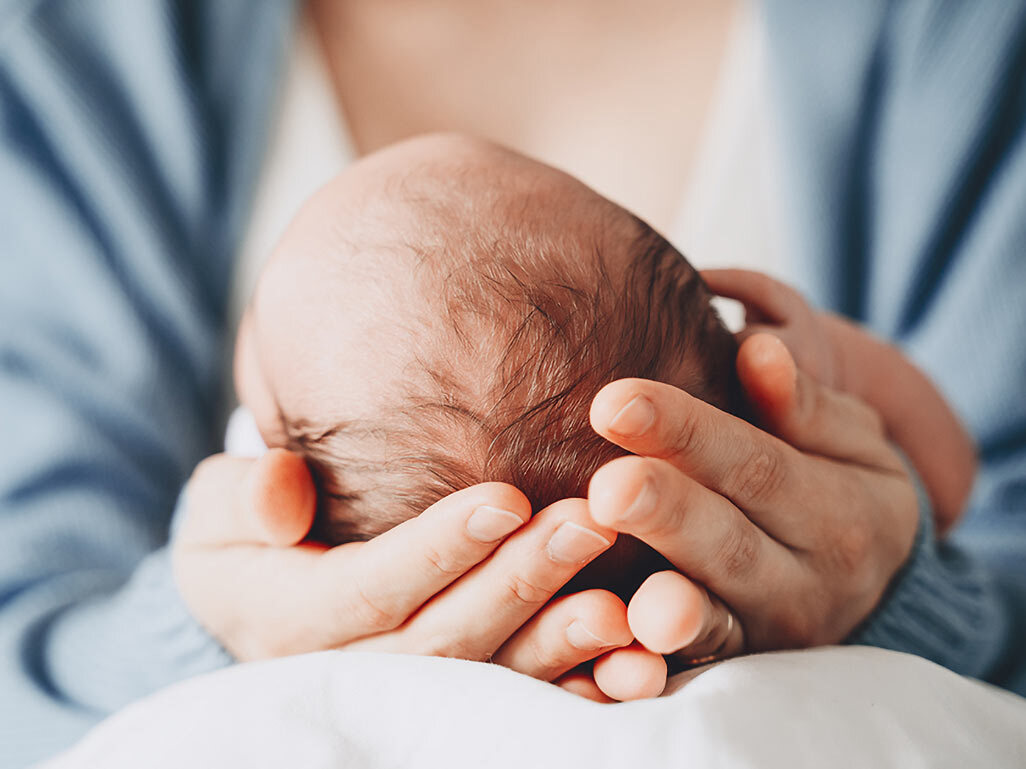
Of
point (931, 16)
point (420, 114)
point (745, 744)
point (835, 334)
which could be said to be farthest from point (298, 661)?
point (931, 16)

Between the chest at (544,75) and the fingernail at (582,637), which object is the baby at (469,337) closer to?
the fingernail at (582,637)

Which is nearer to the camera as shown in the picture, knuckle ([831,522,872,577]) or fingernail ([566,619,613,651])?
fingernail ([566,619,613,651])

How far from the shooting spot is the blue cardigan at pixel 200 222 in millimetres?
943

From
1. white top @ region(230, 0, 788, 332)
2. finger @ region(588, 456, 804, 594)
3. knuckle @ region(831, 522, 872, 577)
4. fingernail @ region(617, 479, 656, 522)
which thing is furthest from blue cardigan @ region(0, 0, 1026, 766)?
fingernail @ region(617, 479, 656, 522)

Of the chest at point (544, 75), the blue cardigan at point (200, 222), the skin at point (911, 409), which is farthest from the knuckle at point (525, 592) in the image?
the chest at point (544, 75)

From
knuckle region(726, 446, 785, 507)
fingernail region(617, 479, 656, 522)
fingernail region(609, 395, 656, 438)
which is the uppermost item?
fingernail region(609, 395, 656, 438)

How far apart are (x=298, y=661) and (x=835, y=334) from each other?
576mm

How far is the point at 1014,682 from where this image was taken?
0.73 m

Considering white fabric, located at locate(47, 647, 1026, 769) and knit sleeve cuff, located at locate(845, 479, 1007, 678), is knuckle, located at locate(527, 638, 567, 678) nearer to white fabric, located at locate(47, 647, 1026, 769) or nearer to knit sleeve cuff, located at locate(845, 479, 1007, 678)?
white fabric, located at locate(47, 647, 1026, 769)

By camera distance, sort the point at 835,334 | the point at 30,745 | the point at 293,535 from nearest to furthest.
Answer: the point at 293,535 < the point at 30,745 < the point at 835,334

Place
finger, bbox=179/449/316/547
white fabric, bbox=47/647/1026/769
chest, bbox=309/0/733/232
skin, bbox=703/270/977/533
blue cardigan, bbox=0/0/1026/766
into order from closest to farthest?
white fabric, bbox=47/647/1026/769 → finger, bbox=179/449/316/547 → skin, bbox=703/270/977/533 → blue cardigan, bbox=0/0/1026/766 → chest, bbox=309/0/733/232

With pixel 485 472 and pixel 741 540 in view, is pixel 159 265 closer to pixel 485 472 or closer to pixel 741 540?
pixel 485 472

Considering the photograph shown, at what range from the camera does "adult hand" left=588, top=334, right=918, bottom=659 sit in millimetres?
398

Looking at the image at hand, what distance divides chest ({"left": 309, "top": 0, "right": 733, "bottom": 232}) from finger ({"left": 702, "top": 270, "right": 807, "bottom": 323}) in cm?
48
